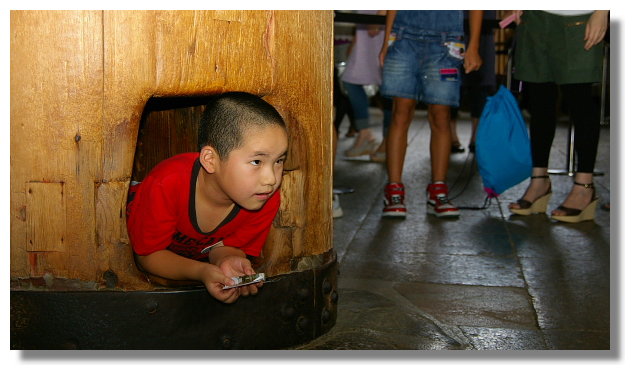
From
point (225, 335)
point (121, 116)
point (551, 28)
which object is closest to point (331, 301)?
point (225, 335)

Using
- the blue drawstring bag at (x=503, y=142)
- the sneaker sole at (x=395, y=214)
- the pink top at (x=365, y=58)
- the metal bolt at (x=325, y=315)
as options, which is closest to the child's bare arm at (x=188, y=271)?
the metal bolt at (x=325, y=315)

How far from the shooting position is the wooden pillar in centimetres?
221

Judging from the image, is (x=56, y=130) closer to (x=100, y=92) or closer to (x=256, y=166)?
(x=100, y=92)

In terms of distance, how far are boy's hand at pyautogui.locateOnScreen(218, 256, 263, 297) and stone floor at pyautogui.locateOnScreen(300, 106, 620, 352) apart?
0.31 m

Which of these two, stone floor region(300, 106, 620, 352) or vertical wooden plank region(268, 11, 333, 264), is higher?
vertical wooden plank region(268, 11, 333, 264)

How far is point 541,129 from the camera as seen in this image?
16.2 feet

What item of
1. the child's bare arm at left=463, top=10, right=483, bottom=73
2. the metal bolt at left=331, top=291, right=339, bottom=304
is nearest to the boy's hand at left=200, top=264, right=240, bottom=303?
the metal bolt at left=331, top=291, right=339, bottom=304

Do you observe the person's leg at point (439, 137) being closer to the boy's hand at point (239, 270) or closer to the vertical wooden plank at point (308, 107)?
the vertical wooden plank at point (308, 107)

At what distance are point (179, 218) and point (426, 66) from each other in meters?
2.39

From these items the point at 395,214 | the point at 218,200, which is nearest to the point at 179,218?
the point at 218,200

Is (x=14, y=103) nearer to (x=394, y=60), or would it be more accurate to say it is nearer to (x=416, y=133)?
(x=394, y=60)

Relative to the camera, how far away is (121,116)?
2.28 meters

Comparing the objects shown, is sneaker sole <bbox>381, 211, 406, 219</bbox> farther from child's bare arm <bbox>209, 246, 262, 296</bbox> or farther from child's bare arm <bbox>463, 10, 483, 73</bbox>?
child's bare arm <bbox>209, 246, 262, 296</bbox>

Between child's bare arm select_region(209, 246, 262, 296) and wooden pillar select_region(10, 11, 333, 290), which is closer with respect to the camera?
wooden pillar select_region(10, 11, 333, 290)
